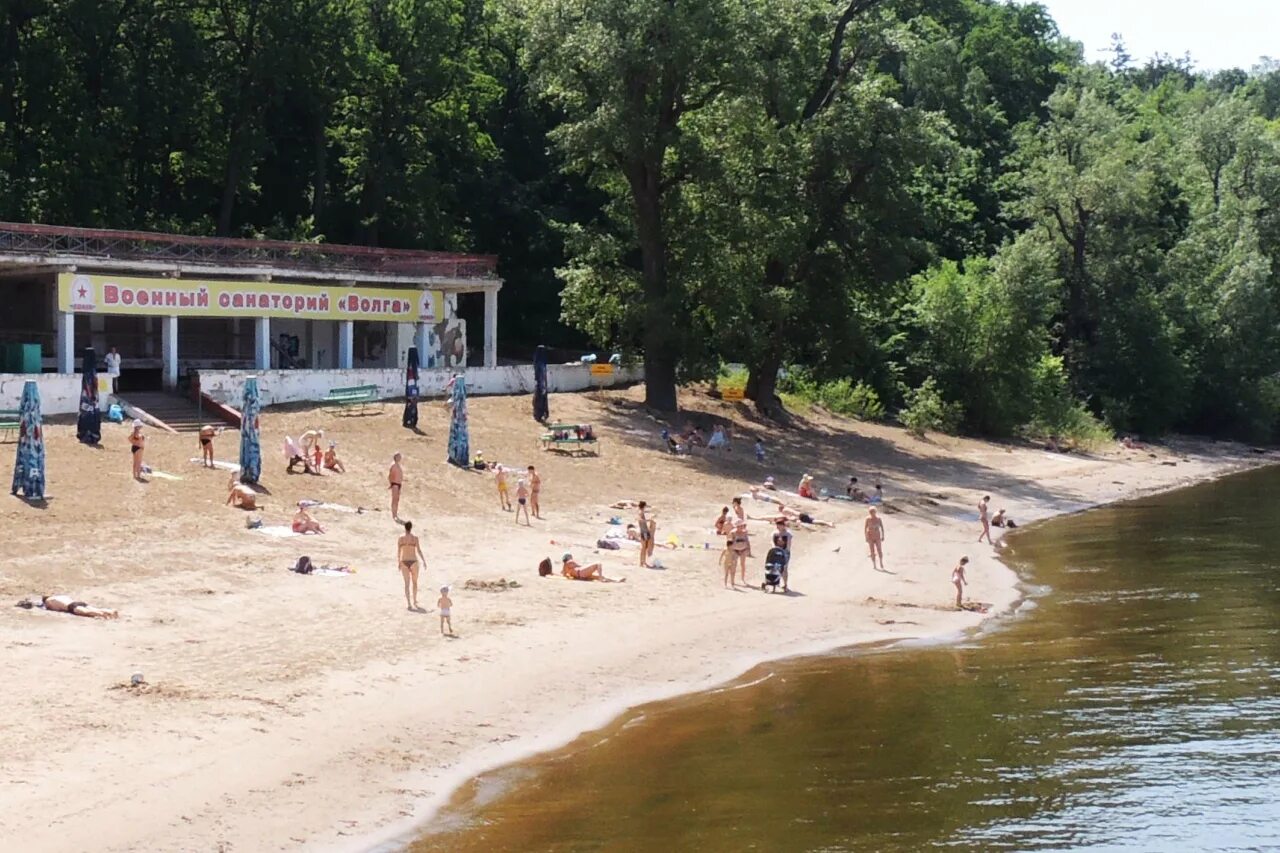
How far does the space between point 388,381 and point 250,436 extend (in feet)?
46.7

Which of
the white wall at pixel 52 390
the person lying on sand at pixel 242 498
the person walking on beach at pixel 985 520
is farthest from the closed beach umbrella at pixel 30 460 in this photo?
the person walking on beach at pixel 985 520

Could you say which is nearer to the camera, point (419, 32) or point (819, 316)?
point (819, 316)

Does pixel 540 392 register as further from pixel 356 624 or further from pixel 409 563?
pixel 356 624

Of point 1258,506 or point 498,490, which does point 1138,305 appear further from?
point 498,490

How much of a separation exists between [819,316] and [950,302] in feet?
32.6

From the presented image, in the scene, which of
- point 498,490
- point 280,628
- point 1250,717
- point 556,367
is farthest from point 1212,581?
point 556,367

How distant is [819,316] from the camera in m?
51.3

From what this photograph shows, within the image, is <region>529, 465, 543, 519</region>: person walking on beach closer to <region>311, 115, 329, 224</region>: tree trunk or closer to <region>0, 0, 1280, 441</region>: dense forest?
<region>0, 0, 1280, 441</region>: dense forest

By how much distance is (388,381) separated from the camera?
148 feet

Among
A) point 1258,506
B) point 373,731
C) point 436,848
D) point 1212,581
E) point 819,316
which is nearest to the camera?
point 436,848

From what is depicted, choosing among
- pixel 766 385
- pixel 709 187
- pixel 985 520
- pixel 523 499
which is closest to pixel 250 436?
pixel 523 499

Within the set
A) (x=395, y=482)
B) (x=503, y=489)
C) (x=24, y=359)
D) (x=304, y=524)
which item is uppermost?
(x=24, y=359)

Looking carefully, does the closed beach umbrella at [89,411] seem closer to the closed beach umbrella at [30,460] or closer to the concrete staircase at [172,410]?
the concrete staircase at [172,410]

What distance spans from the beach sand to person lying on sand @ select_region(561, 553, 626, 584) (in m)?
0.40
